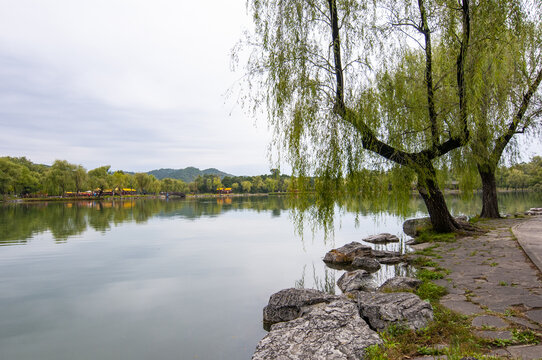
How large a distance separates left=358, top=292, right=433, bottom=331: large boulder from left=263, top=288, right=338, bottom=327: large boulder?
107cm

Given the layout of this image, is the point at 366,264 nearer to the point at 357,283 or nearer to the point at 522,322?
the point at 357,283

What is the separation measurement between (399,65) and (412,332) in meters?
7.56

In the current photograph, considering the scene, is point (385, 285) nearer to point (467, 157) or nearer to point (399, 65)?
point (399, 65)

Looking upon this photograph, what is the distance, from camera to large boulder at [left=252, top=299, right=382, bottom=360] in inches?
146

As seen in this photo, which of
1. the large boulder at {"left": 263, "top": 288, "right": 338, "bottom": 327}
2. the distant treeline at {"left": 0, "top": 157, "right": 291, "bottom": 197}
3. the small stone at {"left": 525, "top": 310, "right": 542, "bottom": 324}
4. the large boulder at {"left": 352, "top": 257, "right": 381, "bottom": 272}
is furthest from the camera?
the distant treeline at {"left": 0, "top": 157, "right": 291, "bottom": 197}

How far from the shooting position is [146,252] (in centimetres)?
1326

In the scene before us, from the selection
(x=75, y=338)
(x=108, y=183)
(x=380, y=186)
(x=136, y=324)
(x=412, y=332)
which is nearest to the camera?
(x=412, y=332)

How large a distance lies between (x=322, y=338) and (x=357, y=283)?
3244mm

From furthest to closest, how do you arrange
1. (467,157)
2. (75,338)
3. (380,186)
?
(467,157)
(380,186)
(75,338)

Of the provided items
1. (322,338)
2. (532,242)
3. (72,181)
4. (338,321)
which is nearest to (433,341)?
(338,321)

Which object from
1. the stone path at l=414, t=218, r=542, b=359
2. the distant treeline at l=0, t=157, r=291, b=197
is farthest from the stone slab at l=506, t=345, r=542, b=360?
the distant treeline at l=0, t=157, r=291, b=197

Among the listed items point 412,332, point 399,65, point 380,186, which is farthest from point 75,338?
point 399,65

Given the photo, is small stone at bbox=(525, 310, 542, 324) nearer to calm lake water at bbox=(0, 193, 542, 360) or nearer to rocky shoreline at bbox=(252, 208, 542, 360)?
rocky shoreline at bbox=(252, 208, 542, 360)

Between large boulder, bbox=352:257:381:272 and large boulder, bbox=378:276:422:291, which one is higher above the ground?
large boulder, bbox=378:276:422:291
